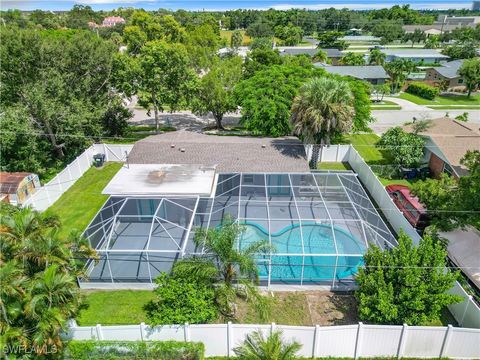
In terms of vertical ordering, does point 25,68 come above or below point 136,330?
above

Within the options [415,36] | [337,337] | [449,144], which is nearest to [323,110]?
[449,144]

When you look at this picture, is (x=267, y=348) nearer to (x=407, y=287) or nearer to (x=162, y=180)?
(x=407, y=287)

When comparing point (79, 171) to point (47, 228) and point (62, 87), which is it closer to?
point (62, 87)

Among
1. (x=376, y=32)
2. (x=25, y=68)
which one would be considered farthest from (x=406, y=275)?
(x=376, y=32)

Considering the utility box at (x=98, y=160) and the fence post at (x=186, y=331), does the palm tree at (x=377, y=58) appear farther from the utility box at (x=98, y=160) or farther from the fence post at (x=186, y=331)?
the fence post at (x=186, y=331)

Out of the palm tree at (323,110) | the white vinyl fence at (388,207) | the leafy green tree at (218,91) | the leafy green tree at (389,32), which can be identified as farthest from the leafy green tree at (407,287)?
the leafy green tree at (389,32)

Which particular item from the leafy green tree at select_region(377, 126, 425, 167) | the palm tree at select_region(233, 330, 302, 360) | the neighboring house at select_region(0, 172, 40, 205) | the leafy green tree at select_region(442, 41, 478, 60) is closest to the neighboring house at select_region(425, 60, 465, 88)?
the leafy green tree at select_region(442, 41, 478, 60)
